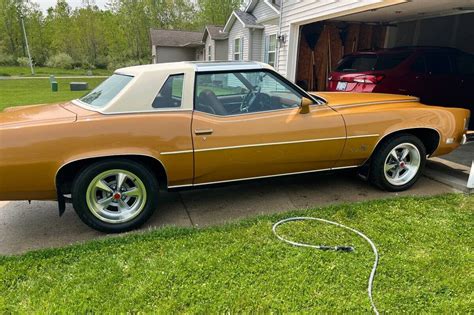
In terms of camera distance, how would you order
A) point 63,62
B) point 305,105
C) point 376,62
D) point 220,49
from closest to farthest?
point 305,105, point 376,62, point 220,49, point 63,62

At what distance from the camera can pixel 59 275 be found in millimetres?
2635

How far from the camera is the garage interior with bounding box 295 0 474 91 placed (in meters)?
10.6

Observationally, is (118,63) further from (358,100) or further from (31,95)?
(358,100)

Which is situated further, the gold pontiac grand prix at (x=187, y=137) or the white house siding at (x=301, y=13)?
the white house siding at (x=301, y=13)

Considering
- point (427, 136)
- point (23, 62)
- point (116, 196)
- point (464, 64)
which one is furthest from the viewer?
point (23, 62)

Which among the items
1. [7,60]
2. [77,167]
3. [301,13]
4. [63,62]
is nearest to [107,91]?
[77,167]

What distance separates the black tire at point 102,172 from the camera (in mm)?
3041

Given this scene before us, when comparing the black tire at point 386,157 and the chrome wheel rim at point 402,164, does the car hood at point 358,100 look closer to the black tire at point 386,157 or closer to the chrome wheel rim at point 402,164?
the black tire at point 386,157

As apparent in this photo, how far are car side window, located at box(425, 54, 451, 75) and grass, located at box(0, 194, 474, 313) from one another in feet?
17.5

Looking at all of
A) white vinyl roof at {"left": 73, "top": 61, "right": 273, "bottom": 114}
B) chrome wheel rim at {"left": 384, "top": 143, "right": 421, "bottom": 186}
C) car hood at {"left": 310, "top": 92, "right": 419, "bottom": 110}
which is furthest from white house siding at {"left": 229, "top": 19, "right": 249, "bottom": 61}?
white vinyl roof at {"left": 73, "top": 61, "right": 273, "bottom": 114}

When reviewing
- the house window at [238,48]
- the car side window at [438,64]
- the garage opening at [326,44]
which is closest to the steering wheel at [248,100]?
the car side window at [438,64]

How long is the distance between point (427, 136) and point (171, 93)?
127 inches

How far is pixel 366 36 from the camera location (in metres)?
11.3

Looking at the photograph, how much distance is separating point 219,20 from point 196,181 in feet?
154
